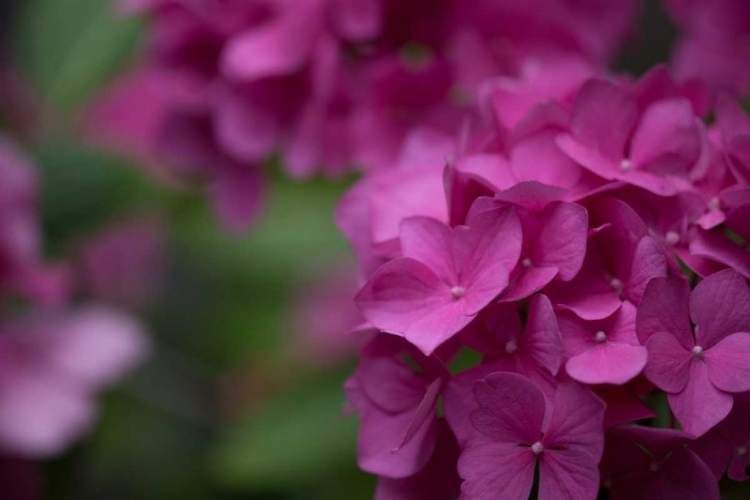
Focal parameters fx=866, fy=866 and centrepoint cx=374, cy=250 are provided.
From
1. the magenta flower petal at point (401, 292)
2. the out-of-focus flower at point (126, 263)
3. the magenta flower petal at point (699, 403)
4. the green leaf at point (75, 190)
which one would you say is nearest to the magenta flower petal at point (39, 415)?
the green leaf at point (75, 190)

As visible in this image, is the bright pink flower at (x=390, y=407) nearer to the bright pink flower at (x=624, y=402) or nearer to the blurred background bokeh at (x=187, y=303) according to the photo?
the bright pink flower at (x=624, y=402)

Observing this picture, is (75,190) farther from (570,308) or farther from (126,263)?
(570,308)

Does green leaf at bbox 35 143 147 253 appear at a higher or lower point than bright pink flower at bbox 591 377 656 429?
higher

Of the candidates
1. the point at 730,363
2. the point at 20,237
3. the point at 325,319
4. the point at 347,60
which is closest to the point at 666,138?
the point at 730,363

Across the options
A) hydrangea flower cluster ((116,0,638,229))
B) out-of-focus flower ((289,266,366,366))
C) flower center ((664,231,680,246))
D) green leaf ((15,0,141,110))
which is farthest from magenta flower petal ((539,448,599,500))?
green leaf ((15,0,141,110))

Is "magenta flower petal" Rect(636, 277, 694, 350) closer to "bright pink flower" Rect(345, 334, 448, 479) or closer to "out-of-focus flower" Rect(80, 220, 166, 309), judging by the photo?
"bright pink flower" Rect(345, 334, 448, 479)

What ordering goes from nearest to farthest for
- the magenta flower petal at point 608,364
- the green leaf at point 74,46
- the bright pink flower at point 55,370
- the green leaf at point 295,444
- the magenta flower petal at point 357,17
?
the magenta flower petal at point 608,364, the magenta flower petal at point 357,17, the bright pink flower at point 55,370, the green leaf at point 295,444, the green leaf at point 74,46
